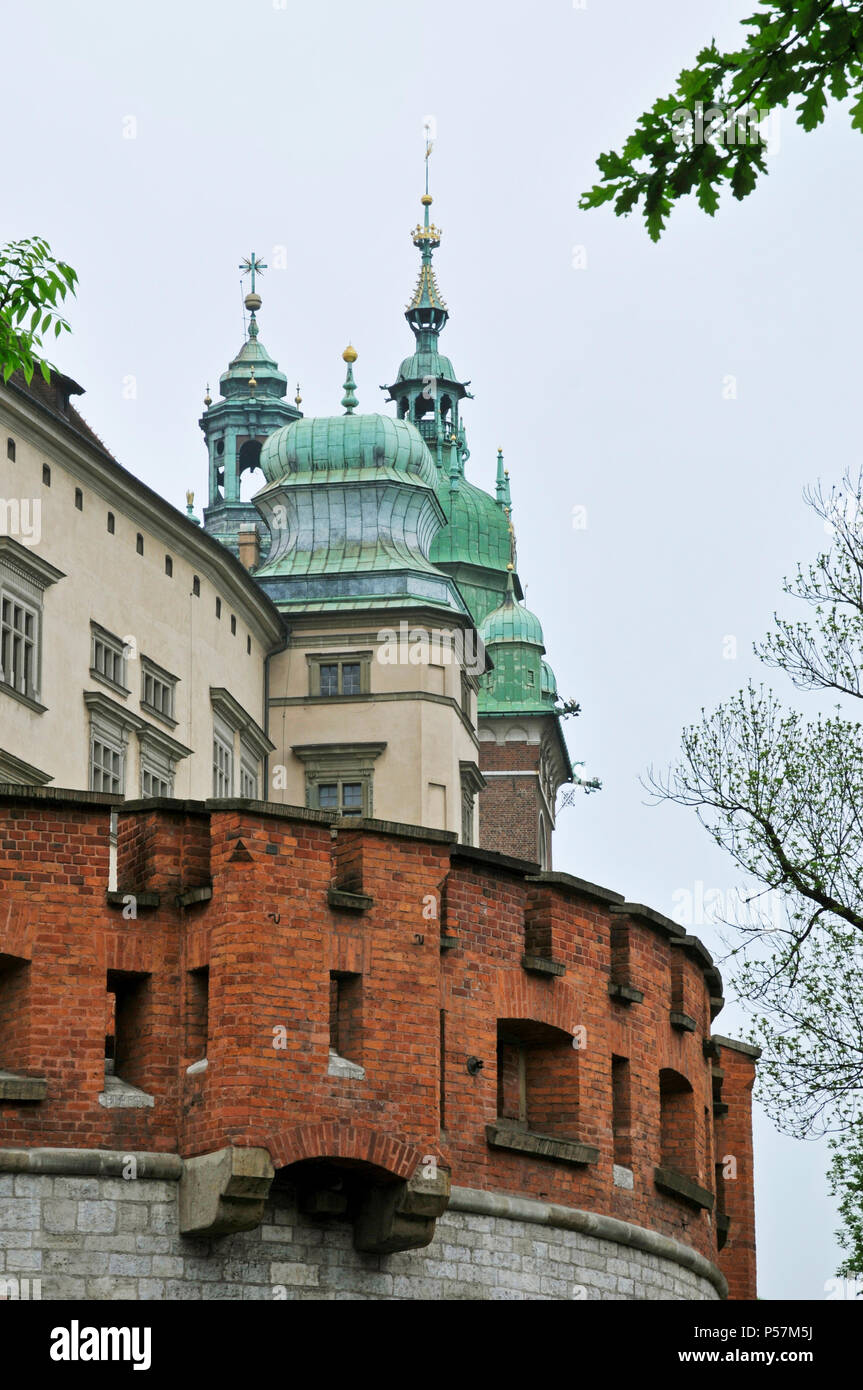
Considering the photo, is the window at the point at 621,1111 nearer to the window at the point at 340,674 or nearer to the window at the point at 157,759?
the window at the point at 157,759

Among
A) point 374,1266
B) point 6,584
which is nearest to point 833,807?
point 374,1266

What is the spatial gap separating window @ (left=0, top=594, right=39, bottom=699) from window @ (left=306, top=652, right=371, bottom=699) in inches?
548

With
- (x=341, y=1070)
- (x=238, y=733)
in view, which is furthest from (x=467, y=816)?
(x=341, y=1070)

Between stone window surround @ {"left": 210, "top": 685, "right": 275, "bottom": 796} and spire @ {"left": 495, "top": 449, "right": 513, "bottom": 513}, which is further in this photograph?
spire @ {"left": 495, "top": 449, "right": 513, "bottom": 513}

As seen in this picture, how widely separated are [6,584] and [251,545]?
25.4m

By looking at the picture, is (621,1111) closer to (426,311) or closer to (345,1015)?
(345,1015)

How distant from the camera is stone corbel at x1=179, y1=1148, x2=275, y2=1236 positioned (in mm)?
19469

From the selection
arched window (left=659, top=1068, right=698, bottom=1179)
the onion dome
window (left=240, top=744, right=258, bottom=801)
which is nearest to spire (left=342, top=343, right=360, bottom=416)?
the onion dome

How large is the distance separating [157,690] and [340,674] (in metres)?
9.44

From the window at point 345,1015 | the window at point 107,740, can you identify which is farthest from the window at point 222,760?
the window at point 345,1015

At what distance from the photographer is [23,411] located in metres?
38.9

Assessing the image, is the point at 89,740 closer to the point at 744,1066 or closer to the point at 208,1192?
the point at 744,1066

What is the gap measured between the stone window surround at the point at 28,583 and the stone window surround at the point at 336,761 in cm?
1276

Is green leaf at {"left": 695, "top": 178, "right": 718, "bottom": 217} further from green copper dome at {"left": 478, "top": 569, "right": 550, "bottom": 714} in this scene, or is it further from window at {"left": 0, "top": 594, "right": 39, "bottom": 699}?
green copper dome at {"left": 478, "top": 569, "right": 550, "bottom": 714}
